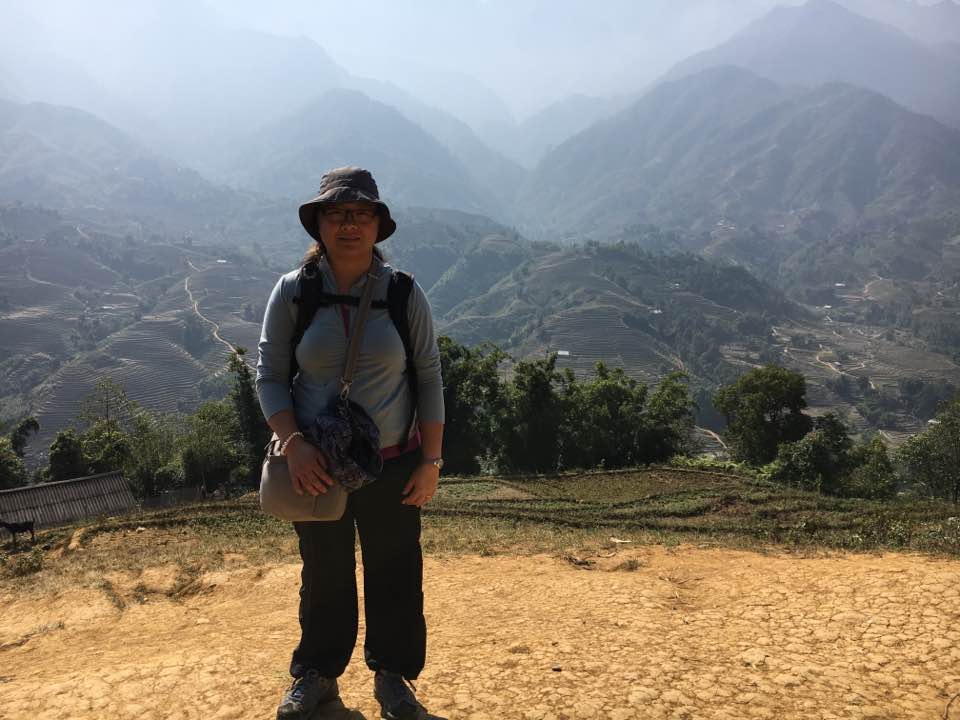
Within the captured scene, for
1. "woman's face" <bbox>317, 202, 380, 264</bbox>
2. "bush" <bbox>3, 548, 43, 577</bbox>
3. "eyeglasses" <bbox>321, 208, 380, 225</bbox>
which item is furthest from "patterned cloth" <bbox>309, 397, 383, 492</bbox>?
"bush" <bbox>3, 548, 43, 577</bbox>

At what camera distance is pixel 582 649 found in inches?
137

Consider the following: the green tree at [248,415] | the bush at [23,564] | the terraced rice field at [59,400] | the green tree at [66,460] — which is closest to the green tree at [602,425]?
the green tree at [248,415]

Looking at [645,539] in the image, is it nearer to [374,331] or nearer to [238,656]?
[238,656]

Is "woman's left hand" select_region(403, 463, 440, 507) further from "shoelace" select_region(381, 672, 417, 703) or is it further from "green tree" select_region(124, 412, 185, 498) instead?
"green tree" select_region(124, 412, 185, 498)

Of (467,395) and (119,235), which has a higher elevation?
(119,235)

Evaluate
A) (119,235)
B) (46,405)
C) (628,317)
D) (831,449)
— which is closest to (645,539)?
(831,449)

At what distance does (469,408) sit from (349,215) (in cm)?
2403

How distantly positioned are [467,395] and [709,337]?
271 ft

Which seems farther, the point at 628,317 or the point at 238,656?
the point at 628,317

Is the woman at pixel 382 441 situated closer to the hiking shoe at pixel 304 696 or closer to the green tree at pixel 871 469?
the hiking shoe at pixel 304 696

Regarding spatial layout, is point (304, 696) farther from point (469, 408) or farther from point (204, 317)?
point (204, 317)

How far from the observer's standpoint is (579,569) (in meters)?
6.15

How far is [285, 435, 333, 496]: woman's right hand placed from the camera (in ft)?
7.11

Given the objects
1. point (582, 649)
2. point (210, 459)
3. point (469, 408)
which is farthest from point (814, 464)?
point (210, 459)
